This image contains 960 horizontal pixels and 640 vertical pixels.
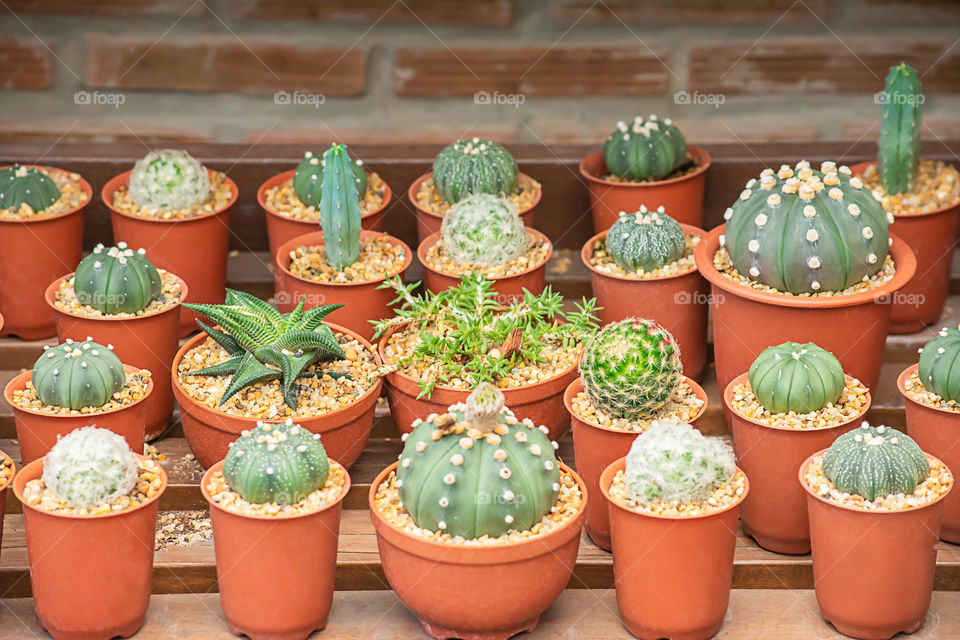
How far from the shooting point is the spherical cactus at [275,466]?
472 centimetres

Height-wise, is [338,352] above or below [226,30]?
below

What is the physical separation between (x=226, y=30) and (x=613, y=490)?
324 centimetres

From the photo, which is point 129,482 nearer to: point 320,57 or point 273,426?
point 273,426

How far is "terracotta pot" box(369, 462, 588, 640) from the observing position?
15.4 feet

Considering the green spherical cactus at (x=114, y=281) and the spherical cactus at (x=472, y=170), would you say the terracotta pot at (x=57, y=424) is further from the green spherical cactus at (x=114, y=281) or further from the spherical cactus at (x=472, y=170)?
the spherical cactus at (x=472, y=170)

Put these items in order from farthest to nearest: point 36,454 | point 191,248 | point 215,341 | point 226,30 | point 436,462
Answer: point 226,30
point 191,248
point 215,341
point 36,454
point 436,462

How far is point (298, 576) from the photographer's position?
482cm

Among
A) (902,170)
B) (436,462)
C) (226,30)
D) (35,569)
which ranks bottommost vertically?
(35,569)

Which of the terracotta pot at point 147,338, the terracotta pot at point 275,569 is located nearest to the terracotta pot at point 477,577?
the terracotta pot at point 275,569

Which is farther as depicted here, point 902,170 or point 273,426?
point 902,170

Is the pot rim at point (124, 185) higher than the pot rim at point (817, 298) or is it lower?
higher

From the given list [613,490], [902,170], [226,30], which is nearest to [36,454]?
[613,490]

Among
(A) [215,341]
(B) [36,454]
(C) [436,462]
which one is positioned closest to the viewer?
(C) [436,462]

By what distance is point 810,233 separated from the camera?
17.6 ft
